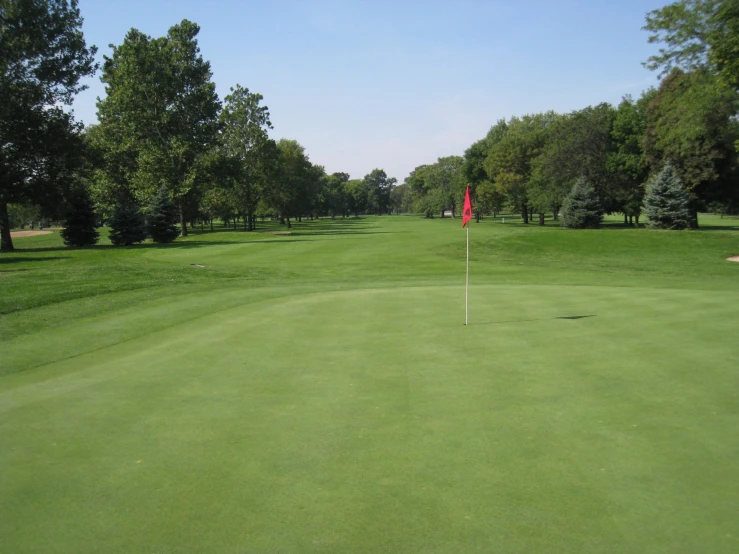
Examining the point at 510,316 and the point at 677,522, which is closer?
the point at 677,522

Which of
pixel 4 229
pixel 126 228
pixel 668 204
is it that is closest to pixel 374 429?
pixel 668 204

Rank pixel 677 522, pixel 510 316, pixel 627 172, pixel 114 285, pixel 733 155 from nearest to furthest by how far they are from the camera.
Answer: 1. pixel 677 522
2. pixel 510 316
3. pixel 114 285
4. pixel 733 155
5. pixel 627 172

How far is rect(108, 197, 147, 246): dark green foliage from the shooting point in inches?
1823

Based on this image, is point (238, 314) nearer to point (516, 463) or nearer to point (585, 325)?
point (585, 325)

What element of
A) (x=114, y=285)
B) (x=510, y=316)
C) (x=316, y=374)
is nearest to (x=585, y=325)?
(x=510, y=316)

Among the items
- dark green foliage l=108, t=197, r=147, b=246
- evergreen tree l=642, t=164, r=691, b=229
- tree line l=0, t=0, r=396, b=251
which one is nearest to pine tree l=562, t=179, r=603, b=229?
evergreen tree l=642, t=164, r=691, b=229

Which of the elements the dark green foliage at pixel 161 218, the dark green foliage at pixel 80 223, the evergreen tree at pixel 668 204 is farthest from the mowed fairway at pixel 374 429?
the dark green foliage at pixel 161 218

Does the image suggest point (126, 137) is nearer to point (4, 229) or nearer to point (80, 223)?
point (80, 223)

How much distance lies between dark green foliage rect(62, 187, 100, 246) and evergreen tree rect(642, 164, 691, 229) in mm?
44717

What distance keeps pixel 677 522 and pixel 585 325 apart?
23.1ft

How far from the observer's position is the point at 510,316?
11656 millimetres

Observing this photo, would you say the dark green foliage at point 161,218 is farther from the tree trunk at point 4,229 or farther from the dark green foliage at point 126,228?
the tree trunk at point 4,229

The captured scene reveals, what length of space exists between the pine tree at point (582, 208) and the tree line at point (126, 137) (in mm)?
33980

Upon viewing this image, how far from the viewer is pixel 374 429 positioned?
5.57m
